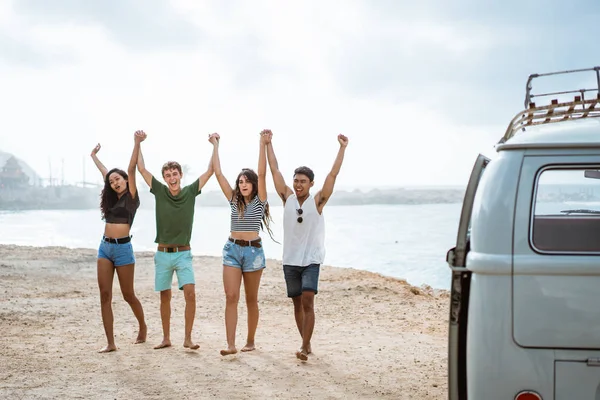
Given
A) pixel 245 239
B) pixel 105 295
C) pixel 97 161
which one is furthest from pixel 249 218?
pixel 97 161

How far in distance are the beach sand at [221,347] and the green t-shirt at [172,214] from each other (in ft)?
4.27

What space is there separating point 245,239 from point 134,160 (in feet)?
5.12

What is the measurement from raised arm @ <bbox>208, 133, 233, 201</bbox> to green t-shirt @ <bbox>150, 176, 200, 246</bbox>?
35 cm

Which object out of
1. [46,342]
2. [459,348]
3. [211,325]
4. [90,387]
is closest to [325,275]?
[211,325]

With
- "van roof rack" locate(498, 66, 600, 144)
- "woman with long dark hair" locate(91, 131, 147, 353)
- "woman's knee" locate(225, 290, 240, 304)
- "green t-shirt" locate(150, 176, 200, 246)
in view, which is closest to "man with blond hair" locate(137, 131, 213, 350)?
"green t-shirt" locate(150, 176, 200, 246)

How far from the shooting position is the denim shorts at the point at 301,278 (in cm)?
684

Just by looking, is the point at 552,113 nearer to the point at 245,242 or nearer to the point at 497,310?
the point at 497,310

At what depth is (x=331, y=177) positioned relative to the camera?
22.7ft

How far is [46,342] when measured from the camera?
28.0ft

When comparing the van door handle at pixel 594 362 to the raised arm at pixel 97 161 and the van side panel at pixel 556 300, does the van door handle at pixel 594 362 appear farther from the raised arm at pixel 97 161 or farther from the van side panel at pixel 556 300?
the raised arm at pixel 97 161

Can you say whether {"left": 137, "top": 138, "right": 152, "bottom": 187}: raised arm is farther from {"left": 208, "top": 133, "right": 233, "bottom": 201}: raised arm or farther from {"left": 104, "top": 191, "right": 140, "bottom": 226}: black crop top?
{"left": 208, "top": 133, "right": 233, "bottom": 201}: raised arm

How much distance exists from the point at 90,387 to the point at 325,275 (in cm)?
1093

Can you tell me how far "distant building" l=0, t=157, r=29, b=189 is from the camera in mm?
181125

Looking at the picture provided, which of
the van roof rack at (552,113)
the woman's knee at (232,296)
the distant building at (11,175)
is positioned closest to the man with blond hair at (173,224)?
the woman's knee at (232,296)
